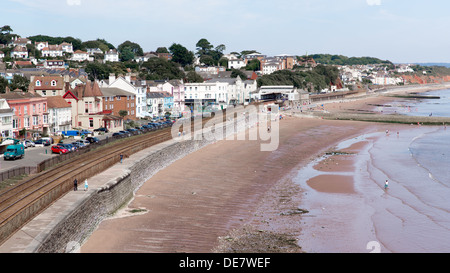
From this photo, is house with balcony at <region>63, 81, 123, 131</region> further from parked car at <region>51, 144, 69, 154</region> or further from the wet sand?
parked car at <region>51, 144, 69, 154</region>

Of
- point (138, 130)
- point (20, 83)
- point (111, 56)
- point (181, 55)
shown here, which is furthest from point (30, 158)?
point (111, 56)

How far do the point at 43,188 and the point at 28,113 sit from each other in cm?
2534

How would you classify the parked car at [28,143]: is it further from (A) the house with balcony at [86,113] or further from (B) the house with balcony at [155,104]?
(B) the house with balcony at [155,104]

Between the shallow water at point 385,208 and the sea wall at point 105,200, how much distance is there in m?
10.0

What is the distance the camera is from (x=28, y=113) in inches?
1876

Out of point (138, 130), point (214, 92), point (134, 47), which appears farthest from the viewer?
point (134, 47)

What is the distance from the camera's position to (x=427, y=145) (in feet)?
182

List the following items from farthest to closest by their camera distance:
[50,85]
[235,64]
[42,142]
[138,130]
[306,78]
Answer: [235,64], [306,78], [50,85], [138,130], [42,142]

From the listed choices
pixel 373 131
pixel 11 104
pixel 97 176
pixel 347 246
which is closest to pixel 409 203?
pixel 347 246

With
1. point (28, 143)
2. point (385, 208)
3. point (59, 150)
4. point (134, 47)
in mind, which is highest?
point (134, 47)

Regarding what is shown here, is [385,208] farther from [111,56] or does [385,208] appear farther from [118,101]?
[111,56]

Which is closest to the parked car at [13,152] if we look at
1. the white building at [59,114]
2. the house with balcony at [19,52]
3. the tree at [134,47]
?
the white building at [59,114]

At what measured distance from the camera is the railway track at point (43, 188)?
18.0 metres
